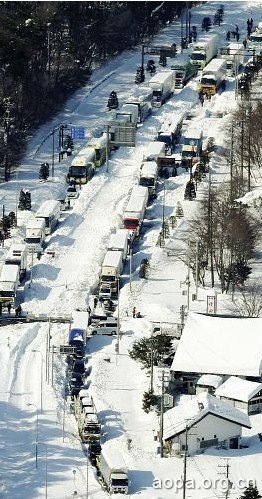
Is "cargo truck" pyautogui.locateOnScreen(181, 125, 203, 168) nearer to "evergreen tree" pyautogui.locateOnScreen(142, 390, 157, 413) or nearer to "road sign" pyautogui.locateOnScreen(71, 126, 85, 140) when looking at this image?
"road sign" pyautogui.locateOnScreen(71, 126, 85, 140)

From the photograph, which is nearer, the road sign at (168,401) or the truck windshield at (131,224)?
the road sign at (168,401)

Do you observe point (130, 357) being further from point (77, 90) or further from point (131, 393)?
point (77, 90)

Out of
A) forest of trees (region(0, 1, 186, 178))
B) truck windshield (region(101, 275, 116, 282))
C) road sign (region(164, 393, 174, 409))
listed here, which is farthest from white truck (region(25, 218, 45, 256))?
road sign (region(164, 393, 174, 409))

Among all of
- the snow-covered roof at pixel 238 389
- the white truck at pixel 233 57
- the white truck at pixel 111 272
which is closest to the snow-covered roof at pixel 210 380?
the snow-covered roof at pixel 238 389

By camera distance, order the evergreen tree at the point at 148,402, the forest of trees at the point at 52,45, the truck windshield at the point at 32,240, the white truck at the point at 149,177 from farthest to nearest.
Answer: the forest of trees at the point at 52,45 < the white truck at the point at 149,177 < the truck windshield at the point at 32,240 < the evergreen tree at the point at 148,402

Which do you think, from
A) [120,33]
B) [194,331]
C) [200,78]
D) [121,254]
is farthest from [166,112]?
[194,331]

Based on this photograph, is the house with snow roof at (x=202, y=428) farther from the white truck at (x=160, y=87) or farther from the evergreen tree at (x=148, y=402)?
the white truck at (x=160, y=87)
